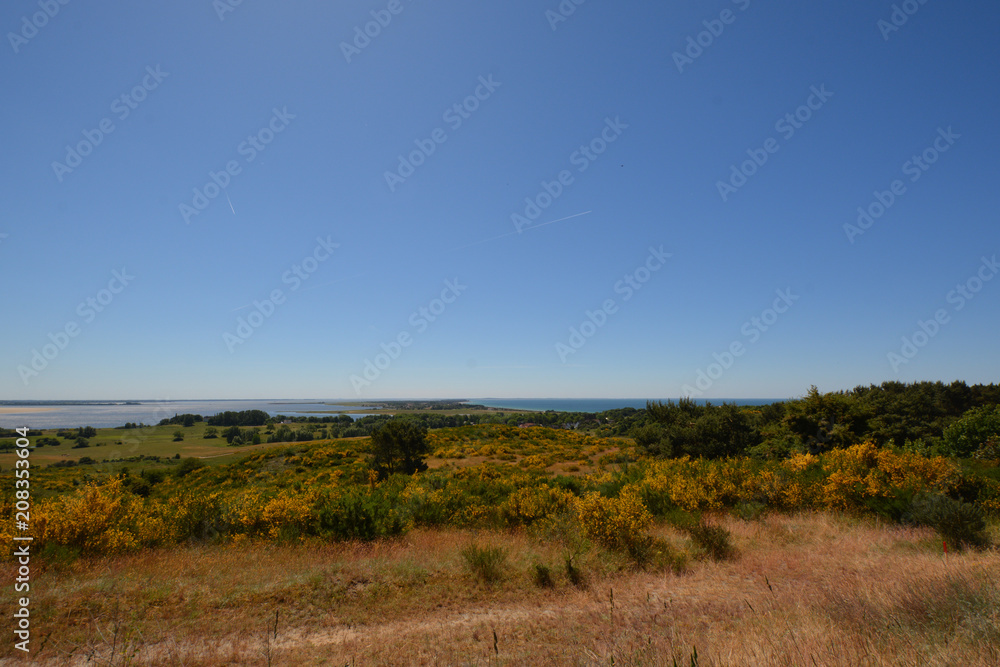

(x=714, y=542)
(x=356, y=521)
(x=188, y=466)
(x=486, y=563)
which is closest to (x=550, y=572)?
(x=486, y=563)

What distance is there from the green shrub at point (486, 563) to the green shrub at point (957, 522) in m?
8.69

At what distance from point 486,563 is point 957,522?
30.7 feet

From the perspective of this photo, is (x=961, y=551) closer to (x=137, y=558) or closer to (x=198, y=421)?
(x=137, y=558)

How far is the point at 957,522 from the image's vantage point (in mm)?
7445

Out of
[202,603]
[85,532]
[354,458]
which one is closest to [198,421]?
[354,458]

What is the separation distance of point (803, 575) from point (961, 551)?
11.3ft

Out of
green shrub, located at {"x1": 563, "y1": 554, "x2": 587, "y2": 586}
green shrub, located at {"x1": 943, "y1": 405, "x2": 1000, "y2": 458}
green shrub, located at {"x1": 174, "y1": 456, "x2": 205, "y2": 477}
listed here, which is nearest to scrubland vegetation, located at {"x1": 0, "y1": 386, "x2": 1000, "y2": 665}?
green shrub, located at {"x1": 563, "y1": 554, "x2": 587, "y2": 586}

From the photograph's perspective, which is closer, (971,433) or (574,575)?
(574,575)

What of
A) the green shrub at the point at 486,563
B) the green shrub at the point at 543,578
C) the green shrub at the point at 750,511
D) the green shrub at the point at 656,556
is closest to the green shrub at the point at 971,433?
the green shrub at the point at 750,511

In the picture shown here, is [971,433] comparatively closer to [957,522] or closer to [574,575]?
[957,522]

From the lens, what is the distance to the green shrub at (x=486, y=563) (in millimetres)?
6535

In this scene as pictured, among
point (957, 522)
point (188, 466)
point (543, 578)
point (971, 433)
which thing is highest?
point (971, 433)

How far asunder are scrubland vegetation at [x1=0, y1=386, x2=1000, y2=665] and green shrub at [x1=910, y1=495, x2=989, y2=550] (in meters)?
0.04

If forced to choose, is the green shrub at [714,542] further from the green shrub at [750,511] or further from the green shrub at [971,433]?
the green shrub at [971,433]
